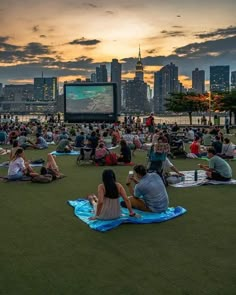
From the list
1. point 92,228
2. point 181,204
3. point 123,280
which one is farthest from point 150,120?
point 123,280

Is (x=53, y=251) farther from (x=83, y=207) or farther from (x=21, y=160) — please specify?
(x=21, y=160)

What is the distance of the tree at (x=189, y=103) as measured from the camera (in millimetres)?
57719

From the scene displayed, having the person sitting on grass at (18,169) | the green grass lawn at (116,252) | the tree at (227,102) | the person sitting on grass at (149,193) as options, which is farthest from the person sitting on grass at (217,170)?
the tree at (227,102)

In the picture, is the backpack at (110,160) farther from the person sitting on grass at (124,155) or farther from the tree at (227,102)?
the tree at (227,102)

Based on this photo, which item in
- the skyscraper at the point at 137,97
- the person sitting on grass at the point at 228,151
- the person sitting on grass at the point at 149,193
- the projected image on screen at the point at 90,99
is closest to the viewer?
the person sitting on grass at the point at 149,193

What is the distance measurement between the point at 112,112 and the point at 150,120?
20.4 meters

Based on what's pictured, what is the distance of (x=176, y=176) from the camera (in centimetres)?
1044

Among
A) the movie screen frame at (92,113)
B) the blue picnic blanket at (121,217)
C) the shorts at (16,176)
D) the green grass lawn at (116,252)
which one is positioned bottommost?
the green grass lawn at (116,252)

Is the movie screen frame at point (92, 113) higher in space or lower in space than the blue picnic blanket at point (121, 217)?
higher

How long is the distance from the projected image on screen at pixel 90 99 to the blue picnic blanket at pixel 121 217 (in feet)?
138

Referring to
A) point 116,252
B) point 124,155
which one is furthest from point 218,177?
point 116,252

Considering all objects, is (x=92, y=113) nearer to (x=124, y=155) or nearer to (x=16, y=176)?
(x=124, y=155)

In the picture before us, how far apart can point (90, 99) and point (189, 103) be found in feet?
51.3

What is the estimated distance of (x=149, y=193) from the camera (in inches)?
294
